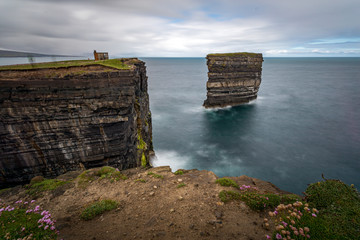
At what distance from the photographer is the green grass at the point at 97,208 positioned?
9227 millimetres

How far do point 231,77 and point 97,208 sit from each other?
64.8m

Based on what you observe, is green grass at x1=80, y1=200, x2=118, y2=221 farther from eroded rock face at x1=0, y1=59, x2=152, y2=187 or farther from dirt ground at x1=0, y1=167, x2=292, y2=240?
eroded rock face at x1=0, y1=59, x2=152, y2=187

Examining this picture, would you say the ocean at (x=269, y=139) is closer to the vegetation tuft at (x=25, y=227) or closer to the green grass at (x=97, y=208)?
the vegetation tuft at (x=25, y=227)

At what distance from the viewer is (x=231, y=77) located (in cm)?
6550

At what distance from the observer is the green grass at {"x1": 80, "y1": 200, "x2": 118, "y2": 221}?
9227mm

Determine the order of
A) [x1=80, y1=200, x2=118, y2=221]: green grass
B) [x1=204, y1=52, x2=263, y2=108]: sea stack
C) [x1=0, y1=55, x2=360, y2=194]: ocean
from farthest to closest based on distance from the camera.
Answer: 1. [x1=204, y1=52, x2=263, y2=108]: sea stack
2. [x1=0, y1=55, x2=360, y2=194]: ocean
3. [x1=80, y1=200, x2=118, y2=221]: green grass

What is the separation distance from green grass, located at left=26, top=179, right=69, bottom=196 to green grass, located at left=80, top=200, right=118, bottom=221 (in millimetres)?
4754

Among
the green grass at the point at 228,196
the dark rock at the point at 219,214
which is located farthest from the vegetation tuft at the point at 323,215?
the green grass at the point at 228,196

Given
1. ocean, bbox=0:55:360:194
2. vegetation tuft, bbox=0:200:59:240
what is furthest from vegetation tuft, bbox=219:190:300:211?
ocean, bbox=0:55:360:194

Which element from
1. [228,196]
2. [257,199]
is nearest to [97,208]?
[228,196]

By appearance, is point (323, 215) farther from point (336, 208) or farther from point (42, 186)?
point (42, 186)

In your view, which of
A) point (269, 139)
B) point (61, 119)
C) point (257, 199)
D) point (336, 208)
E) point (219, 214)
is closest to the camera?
point (336, 208)

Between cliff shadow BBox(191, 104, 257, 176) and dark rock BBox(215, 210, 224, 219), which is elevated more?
dark rock BBox(215, 210, 224, 219)

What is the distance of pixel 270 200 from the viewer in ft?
31.5
